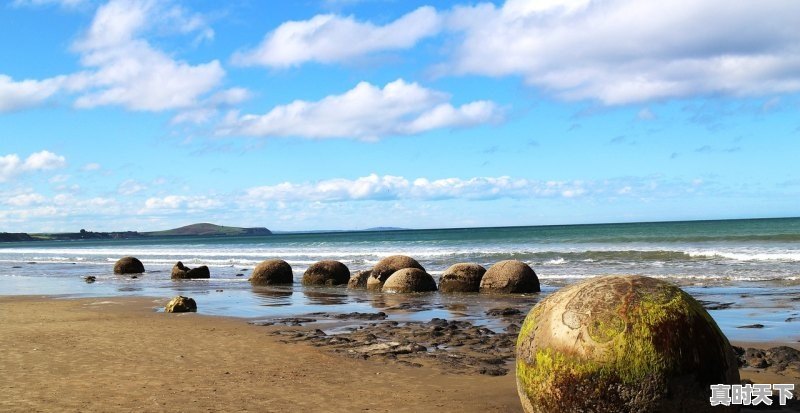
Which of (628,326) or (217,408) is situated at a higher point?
(628,326)

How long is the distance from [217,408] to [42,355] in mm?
4920

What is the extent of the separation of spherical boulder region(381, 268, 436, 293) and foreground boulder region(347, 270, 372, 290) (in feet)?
5.35

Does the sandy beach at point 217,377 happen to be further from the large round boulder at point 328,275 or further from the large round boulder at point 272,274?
the large round boulder at point 272,274

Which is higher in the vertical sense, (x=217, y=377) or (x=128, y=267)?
(x=128, y=267)

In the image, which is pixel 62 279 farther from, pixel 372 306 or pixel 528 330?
pixel 528 330

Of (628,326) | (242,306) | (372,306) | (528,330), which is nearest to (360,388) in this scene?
(528,330)

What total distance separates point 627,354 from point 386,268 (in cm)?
1749

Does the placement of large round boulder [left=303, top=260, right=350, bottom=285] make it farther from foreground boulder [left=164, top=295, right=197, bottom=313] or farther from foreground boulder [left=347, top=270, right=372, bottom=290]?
foreground boulder [left=164, top=295, right=197, bottom=313]

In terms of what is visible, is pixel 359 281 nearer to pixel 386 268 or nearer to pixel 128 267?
pixel 386 268

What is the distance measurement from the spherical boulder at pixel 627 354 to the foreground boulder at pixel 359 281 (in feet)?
57.0

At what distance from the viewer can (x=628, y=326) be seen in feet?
18.4

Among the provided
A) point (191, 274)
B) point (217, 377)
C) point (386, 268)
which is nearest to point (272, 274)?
point (386, 268)

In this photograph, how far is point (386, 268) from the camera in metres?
22.9

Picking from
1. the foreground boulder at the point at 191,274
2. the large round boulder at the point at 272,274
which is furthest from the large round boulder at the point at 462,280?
the foreground boulder at the point at 191,274
